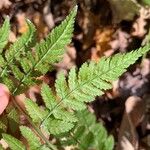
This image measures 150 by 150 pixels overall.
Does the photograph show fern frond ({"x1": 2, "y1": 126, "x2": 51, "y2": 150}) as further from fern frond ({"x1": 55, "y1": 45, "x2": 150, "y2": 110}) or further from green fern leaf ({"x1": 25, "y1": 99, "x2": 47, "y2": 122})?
fern frond ({"x1": 55, "y1": 45, "x2": 150, "y2": 110})

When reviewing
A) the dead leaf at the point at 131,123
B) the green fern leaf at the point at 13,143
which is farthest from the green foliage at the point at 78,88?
the dead leaf at the point at 131,123

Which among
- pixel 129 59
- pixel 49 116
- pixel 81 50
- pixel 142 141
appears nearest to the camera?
pixel 129 59

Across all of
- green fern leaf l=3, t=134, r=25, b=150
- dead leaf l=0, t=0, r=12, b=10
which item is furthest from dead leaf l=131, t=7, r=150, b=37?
green fern leaf l=3, t=134, r=25, b=150

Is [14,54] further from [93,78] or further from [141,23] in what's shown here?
[141,23]

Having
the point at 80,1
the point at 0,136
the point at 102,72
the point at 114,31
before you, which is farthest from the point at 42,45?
the point at 114,31

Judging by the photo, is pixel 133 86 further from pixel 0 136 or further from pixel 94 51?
pixel 0 136

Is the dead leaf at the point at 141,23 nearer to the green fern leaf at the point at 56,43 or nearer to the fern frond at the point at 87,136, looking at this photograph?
the fern frond at the point at 87,136

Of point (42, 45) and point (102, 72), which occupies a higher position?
point (42, 45)
